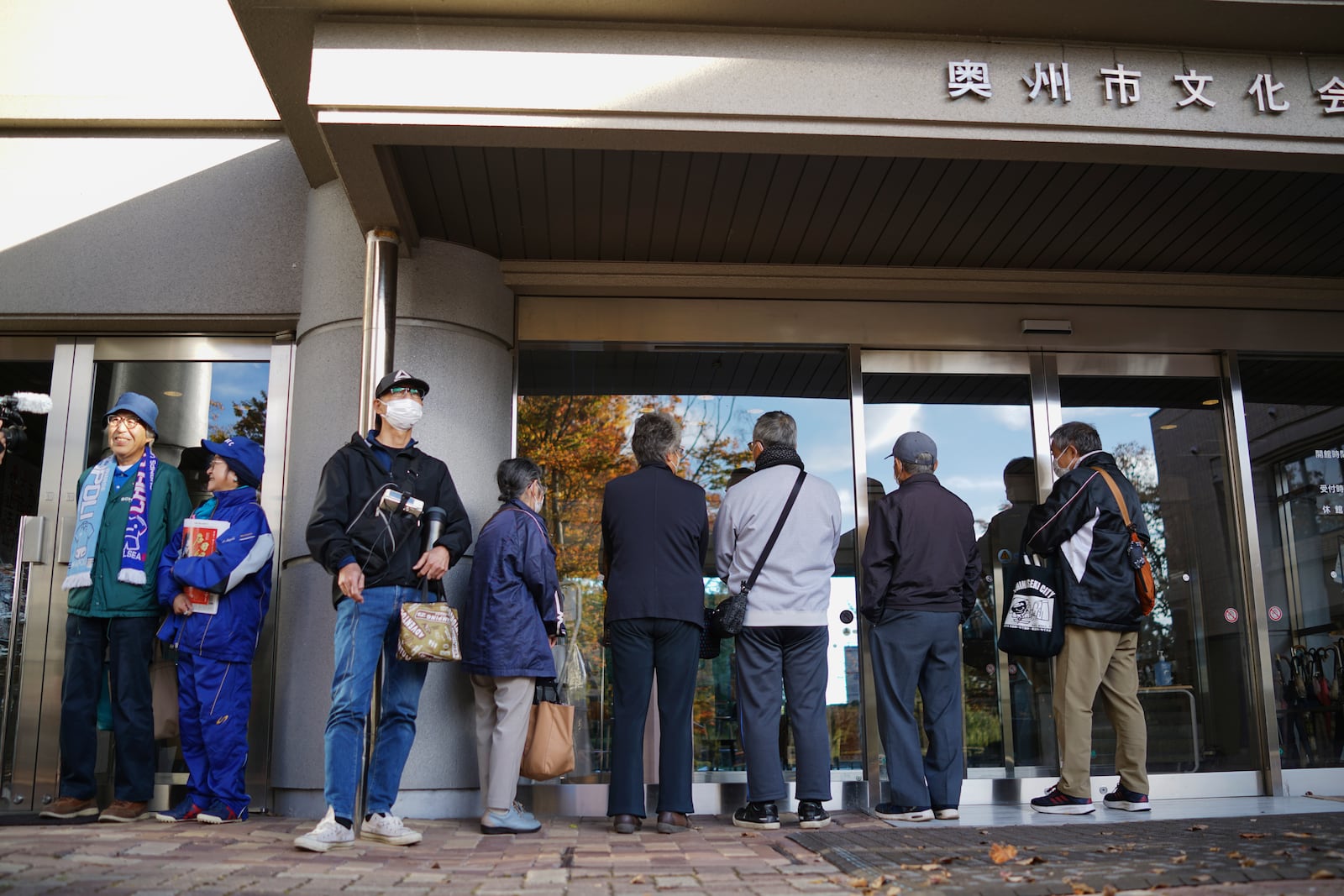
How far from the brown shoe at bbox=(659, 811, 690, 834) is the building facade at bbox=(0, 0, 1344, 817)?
1.09 m

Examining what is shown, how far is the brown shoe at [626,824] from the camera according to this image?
193 inches

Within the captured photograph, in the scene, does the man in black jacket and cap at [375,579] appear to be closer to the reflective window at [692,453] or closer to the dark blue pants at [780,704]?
the dark blue pants at [780,704]

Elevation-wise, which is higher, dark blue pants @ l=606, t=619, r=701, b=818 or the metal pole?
the metal pole

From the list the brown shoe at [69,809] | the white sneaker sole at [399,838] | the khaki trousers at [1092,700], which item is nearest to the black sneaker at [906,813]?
the khaki trousers at [1092,700]

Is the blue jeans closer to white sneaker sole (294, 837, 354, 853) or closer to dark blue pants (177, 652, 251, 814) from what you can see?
white sneaker sole (294, 837, 354, 853)

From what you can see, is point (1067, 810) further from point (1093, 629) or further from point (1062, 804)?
point (1093, 629)

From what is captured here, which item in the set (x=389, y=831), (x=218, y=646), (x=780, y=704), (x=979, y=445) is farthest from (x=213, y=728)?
(x=979, y=445)

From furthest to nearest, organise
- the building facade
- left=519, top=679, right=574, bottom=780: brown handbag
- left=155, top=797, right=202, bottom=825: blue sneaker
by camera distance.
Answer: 1. left=155, top=797, right=202, bottom=825: blue sneaker
2. left=519, top=679, right=574, bottom=780: brown handbag
3. the building facade

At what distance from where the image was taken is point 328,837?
4.24 m

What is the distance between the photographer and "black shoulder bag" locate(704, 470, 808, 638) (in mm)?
5191

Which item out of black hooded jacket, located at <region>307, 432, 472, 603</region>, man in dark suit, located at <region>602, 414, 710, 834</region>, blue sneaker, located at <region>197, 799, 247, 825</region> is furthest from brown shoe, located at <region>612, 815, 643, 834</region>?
blue sneaker, located at <region>197, 799, 247, 825</region>

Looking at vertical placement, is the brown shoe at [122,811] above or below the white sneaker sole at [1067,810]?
above

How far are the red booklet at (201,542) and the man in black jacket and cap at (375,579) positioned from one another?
1.09 meters

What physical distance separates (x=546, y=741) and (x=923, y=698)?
1.75m
